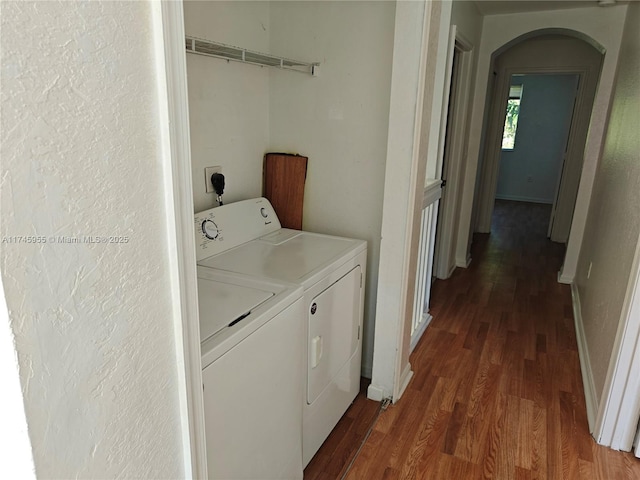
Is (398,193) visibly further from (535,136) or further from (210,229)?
(535,136)

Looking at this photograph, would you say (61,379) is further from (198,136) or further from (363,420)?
(363,420)

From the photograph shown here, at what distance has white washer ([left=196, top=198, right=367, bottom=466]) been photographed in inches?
65.4

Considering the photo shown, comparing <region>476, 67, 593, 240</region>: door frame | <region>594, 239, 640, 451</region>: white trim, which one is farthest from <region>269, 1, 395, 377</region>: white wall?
<region>476, 67, 593, 240</region>: door frame

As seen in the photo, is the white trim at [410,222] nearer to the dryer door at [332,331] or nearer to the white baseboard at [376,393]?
the white baseboard at [376,393]

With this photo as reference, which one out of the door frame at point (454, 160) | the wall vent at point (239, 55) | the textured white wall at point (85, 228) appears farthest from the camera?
the door frame at point (454, 160)

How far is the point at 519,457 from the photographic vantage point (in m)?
1.88

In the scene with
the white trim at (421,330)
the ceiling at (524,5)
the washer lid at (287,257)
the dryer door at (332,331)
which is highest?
the ceiling at (524,5)

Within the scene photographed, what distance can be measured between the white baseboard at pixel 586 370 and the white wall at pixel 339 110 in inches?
43.0

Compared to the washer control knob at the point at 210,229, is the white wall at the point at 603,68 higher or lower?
higher

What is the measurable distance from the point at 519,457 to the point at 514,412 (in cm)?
32

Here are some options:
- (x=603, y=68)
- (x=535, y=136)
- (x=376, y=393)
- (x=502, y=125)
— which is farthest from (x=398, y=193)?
(x=535, y=136)

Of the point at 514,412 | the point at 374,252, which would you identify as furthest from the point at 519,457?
the point at 374,252

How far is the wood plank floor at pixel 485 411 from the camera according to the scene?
182 centimetres

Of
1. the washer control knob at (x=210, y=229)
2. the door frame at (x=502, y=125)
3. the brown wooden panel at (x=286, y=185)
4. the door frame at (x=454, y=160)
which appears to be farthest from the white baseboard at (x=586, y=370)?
the door frame at (x=502, y=125)
